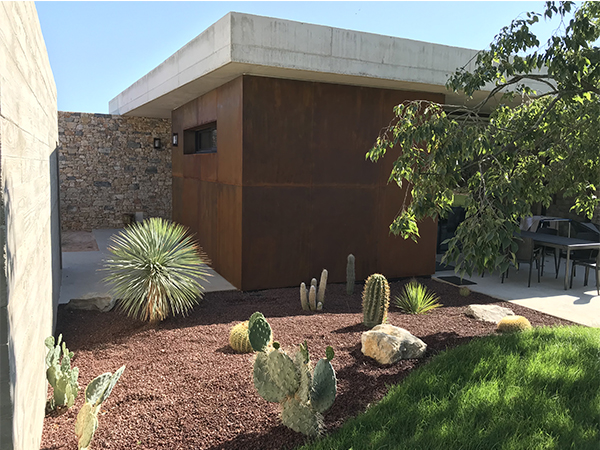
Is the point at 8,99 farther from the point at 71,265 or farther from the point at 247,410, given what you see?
the point at 71,265

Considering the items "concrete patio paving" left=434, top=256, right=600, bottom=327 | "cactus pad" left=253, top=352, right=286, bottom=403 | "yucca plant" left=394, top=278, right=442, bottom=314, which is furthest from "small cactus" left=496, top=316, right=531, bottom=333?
"cactus pad" left=253, top=352, right=286, bottom=403

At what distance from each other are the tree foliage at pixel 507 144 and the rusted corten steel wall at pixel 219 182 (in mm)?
2743

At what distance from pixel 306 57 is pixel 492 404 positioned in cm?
447

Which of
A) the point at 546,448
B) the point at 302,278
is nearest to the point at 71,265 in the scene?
the point at 302,278

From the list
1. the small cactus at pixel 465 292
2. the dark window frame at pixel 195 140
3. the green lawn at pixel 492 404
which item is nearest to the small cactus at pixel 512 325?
the green lawn at pixel 492 404

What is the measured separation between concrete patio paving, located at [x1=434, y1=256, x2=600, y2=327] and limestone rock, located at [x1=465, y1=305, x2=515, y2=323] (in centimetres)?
75

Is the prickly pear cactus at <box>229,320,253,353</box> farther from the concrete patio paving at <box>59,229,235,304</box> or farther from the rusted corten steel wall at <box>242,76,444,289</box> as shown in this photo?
the rusted corten steel wall at <box>242,76,444,289</box>

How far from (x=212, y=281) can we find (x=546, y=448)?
5366mm

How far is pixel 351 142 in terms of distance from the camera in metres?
7.41

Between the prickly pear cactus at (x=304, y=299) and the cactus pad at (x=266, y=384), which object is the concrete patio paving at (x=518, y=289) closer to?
the prickly pear cactus at (x=304, y=299)

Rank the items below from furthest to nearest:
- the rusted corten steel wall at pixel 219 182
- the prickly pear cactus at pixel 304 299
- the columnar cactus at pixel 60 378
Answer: the rusted corten steel wall at pixel 219 182 < the prickly pear cactus at pixel 304 299 < the columnar cactus at pixel 60 378

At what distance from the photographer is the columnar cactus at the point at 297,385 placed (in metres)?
3.02

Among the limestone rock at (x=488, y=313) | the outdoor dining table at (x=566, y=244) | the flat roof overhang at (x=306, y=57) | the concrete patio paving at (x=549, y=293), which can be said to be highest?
the flat roof overhang at (x=306, y=57)

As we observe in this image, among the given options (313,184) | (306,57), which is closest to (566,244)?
(313,184)
